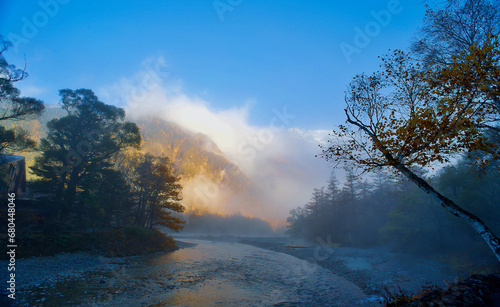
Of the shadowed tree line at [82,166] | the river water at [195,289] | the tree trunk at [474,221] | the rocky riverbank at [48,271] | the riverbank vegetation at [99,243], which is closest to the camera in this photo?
the tree trunk at [474,221]

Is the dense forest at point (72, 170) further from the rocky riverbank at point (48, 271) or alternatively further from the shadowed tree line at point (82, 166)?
the rocky riverbank at point (48, 271)

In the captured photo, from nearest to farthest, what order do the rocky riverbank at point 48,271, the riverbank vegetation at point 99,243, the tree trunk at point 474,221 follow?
1. the tree trunk at point 474,221
2. the rocky riverbank at point 48,271
3. the riverbank vegetation at point 99,243

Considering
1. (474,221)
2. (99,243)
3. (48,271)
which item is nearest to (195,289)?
(48,271)

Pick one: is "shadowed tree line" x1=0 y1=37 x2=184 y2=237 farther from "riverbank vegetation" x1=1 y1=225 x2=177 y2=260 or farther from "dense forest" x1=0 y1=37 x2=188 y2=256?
"riverbank vegetation" x1=1 y1=225 x2=177 y2=260

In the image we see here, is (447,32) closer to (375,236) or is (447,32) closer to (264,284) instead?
(264,284)

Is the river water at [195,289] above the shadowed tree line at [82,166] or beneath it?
beneath

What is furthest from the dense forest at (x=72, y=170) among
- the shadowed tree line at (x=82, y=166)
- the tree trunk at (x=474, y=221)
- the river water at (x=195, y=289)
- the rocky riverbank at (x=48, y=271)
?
the tree trunk at (x=474, y=221)

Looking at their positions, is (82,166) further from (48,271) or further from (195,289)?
(195,289)

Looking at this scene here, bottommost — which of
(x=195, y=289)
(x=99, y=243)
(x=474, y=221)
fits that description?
(x=195, y=289)

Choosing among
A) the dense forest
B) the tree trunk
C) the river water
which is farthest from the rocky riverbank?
the tree trunk

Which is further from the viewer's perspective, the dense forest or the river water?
the dense forest

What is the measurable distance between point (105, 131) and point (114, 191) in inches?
354

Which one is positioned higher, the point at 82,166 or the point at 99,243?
the point at 82,166

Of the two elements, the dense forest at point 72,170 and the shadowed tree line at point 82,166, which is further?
the shadowed tree line at point 82,166
